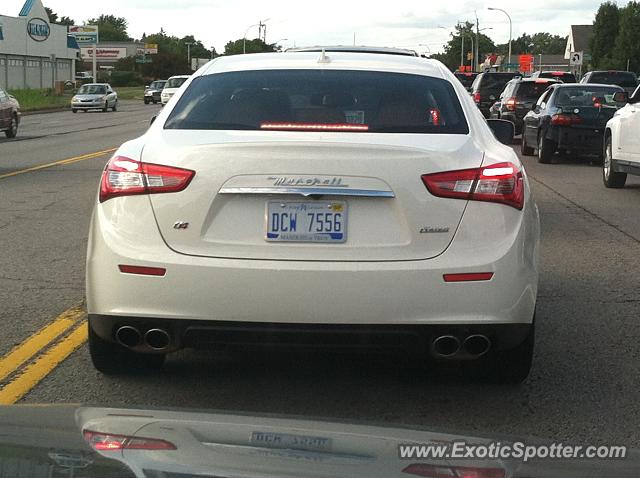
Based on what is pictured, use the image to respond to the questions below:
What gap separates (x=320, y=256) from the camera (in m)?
4.85

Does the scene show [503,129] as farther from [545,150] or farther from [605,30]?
[605,30]

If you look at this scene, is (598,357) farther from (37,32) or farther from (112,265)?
(37,32)

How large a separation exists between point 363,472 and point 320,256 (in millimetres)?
2496

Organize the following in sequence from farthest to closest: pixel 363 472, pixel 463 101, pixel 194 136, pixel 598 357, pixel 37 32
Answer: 1. pixel 37 32
2. pixel 598 357
3. pixel 463 101
4. pixel 194 136
5. pixel 363 472

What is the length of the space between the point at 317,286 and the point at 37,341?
93.7 inches

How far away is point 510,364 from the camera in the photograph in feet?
17.8

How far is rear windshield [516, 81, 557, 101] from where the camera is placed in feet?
95.1

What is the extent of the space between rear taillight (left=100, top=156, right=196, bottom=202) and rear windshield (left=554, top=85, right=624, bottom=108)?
1744cm

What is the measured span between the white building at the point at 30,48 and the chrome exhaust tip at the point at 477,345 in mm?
74487

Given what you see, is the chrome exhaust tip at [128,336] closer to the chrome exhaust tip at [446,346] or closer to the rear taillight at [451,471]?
the chrome exhaust tip at [446,346]

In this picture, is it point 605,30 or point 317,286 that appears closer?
point 317,286

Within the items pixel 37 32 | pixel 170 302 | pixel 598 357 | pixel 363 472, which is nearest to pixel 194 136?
pixel 170 302

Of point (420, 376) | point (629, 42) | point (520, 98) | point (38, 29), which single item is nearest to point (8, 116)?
point (520, 98)

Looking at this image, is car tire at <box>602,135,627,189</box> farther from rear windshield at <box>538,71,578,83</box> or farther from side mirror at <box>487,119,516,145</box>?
rear windshield at <box>538,71,578,83</box>
